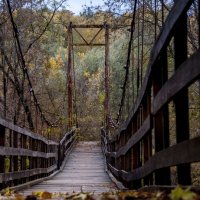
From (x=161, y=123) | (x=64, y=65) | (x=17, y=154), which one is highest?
(x=64, y=65)

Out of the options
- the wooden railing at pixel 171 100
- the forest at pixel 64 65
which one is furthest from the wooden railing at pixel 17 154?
the wooden railing at pixel 171 100

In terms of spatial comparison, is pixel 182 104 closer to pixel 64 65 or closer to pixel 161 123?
pixel 161 123

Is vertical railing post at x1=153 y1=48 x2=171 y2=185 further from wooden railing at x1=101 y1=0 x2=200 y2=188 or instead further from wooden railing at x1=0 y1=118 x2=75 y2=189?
wooden railing at x1=0 y1=118 x2=75 y2=189

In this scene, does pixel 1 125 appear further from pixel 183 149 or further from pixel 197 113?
pixel 197 113

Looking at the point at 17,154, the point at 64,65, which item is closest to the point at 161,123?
the point at 17,154

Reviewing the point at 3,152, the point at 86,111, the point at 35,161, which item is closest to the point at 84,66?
the point at 86,111

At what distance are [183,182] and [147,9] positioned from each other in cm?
1059

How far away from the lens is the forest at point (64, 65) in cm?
1152

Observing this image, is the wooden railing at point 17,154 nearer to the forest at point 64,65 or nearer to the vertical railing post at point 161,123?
the forest at point 64,65

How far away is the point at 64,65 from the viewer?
36.3m

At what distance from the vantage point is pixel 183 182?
2.78 meters

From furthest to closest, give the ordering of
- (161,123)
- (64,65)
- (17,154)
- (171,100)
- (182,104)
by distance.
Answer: (64,65) → (17,154) → (161,123) → (171,100) → (182,104)

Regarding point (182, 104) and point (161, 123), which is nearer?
point (182, 104)

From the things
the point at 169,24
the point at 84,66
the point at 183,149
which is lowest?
the point at 183,149
